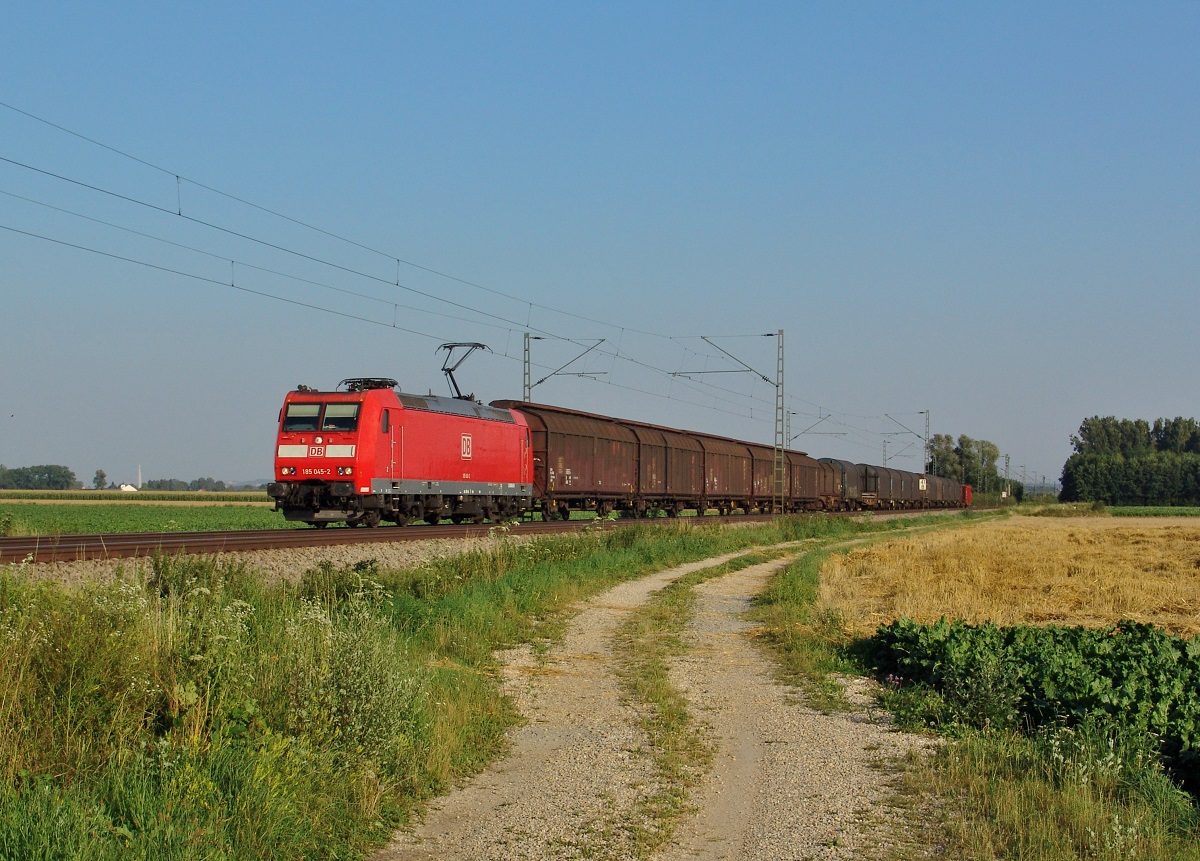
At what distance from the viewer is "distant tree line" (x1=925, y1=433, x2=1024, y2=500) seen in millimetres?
180625

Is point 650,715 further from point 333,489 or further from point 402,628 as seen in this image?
point 333,489

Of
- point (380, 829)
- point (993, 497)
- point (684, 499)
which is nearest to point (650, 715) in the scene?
point (380, 829)

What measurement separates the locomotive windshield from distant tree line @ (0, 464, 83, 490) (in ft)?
601

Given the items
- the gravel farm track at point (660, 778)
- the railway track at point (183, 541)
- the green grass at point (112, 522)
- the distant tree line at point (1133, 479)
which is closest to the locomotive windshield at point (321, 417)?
the railway track at point (183, 541)

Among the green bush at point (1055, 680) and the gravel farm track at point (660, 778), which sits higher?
the green bush at point (1055, 680)

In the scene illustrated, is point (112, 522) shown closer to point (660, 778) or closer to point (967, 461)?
point (660, 778)

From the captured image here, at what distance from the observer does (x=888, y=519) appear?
62.0m

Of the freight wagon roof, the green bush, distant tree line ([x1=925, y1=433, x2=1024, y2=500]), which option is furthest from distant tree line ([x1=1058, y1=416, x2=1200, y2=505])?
the green bush

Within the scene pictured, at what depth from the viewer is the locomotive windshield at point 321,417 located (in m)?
26.9

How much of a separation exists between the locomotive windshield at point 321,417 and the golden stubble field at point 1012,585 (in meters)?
12.2

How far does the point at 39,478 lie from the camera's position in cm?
19212

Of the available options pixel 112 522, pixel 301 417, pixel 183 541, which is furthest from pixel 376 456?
pixel 112 522

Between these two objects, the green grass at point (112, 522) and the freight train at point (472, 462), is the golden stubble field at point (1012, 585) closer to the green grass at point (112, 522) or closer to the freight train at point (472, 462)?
the freight train at point (472, 462)

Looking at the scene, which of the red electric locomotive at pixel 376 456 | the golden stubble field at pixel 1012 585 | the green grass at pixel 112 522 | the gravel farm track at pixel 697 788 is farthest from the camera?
the green grass at pixel 112 522
